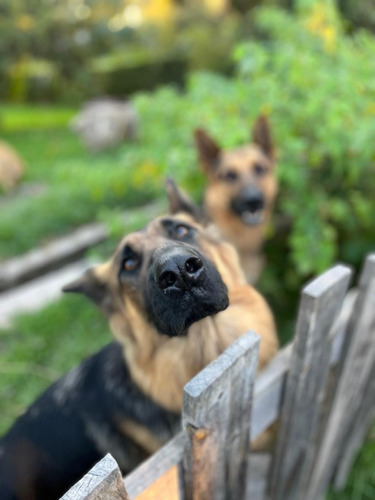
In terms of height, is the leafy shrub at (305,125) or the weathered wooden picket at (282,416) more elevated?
the leafy shrub at (305,125)

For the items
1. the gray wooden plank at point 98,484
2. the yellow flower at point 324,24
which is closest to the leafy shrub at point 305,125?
the yellow flower at point 324,24

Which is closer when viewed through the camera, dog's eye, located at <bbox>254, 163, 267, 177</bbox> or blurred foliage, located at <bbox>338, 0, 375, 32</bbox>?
dog's eye, located at <bbox>254, 163, 267, 177</bbox>

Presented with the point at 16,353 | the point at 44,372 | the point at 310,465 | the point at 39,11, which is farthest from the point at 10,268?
the point at 39,11

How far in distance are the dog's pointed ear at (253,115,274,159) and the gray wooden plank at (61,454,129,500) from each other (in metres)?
2.92

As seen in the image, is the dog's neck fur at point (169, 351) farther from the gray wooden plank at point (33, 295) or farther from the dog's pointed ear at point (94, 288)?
the gray wooden plank at point (33, 295)

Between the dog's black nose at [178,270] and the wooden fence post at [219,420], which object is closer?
the wooden fence post at [219,420]

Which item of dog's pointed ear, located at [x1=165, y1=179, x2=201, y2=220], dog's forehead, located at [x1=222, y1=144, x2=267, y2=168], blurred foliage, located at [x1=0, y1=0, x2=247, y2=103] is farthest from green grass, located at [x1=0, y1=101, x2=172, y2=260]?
blurred foliage, located at [x1=0, y1=0, x2=247, y2=103]

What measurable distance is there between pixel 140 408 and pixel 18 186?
7.70m

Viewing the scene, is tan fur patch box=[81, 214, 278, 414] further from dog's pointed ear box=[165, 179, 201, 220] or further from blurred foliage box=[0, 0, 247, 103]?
blurred foliage box=[0, 0, 247, 103]

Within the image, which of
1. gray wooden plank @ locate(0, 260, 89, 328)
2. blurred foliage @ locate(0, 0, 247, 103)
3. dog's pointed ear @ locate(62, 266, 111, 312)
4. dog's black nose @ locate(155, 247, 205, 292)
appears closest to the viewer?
dog's black nose @ locate(155, 247, 205, 292)

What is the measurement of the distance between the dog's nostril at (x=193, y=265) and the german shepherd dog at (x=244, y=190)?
224 centimetres

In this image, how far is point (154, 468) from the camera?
1155mm

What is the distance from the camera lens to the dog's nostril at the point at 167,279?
126 cm

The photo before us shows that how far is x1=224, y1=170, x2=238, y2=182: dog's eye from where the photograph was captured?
3676 mm
